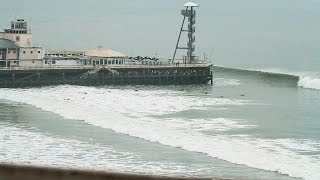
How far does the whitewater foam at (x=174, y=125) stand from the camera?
57.3ft

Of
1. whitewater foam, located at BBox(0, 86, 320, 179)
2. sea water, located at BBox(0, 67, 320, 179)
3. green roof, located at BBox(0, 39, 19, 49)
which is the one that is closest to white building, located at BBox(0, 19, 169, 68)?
green roof, located at BBox(0, 39, 19, 49)

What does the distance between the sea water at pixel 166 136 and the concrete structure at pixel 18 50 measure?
21.0m

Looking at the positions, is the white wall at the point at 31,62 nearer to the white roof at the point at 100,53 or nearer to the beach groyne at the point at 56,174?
the white roof at the point at 100,53

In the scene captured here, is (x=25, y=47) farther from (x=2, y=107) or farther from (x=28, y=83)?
(x=2, y=107)

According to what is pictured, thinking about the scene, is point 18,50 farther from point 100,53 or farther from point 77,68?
point 100,53

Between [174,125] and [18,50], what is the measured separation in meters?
40.0

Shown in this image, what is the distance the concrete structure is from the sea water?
21.0 metres

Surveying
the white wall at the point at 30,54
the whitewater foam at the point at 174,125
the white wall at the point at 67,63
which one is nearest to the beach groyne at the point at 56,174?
the whitewater foam at the point at 174,125

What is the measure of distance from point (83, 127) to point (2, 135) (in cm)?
466

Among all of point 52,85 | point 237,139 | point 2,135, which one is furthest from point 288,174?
point 52,85

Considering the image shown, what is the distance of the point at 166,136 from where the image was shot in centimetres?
2302

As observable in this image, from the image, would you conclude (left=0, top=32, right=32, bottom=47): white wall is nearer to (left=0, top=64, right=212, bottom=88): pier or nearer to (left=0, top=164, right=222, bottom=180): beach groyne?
(left=0, top=64, right=212, bottom=88): pier

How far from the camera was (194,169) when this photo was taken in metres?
16.0

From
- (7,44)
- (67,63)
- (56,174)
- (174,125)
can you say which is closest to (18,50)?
(7,44)
